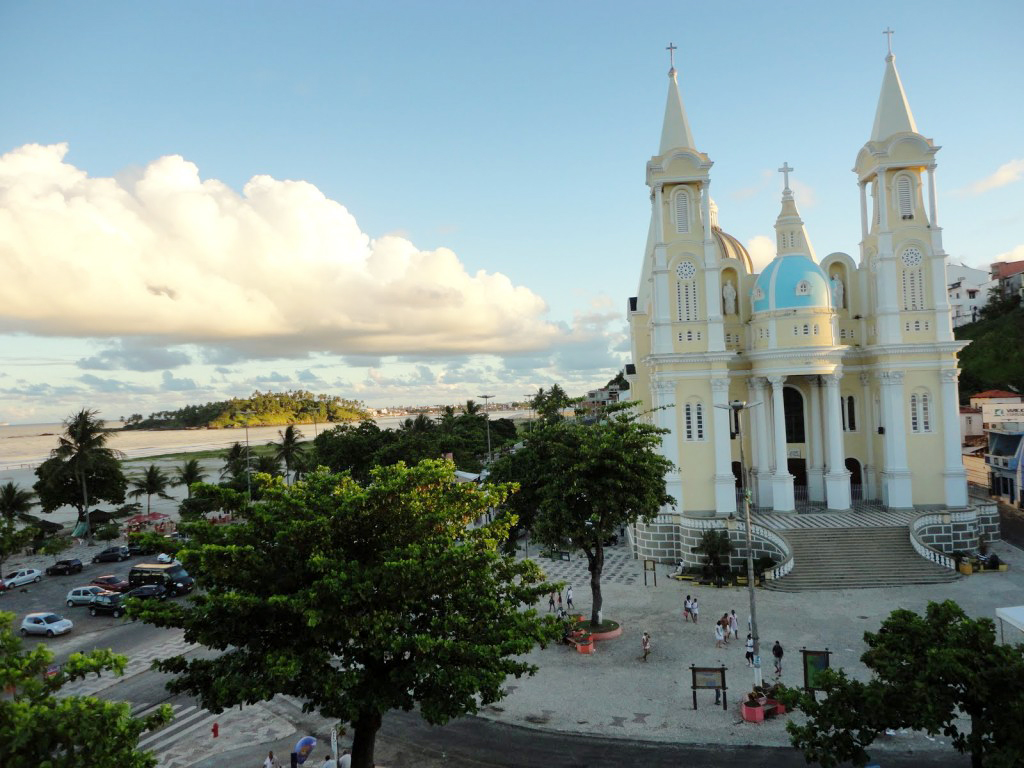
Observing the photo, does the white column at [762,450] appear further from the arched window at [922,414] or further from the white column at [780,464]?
the arched window at [922,414]

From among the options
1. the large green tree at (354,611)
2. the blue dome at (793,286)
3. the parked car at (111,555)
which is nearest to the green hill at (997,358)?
the blue dome at (793,286)

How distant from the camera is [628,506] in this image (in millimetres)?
23203

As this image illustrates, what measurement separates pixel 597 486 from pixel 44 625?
21.8 meters

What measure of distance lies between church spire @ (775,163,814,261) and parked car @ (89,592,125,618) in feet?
121

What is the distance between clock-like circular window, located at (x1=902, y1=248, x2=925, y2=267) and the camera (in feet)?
113

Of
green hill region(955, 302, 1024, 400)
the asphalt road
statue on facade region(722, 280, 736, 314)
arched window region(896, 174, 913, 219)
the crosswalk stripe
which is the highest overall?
arched window region(896, 174, 913, 219)

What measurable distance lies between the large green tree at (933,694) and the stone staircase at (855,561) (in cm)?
1782

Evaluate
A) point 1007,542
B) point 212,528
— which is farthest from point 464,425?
point 212,528

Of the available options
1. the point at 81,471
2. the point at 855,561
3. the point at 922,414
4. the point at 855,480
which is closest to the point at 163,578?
the point at 81,471

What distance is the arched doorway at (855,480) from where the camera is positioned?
120 ft

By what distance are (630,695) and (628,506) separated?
6.46 m

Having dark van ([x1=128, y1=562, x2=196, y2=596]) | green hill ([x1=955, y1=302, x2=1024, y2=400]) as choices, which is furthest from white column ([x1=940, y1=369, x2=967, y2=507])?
green hill ([x1=955, y1=302, x2=1024, y2=400])

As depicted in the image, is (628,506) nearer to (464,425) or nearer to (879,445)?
(879,445)

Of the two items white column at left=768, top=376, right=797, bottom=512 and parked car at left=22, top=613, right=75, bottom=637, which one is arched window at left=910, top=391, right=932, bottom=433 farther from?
parked car at left=22, top=613, right=75, bottom=637
